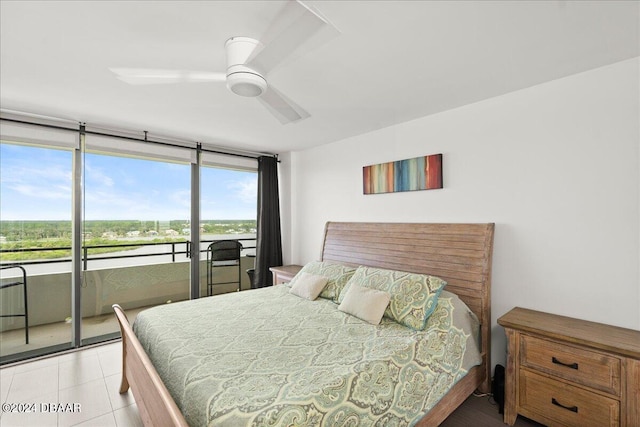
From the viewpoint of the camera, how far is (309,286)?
9.59 feet

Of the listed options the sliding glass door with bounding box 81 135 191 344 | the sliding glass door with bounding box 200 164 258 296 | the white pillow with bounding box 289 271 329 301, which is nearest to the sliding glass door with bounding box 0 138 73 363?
the sliding glass door with bounding box 81 135 191 344

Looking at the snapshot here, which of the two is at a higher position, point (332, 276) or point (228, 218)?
point (228, 218)

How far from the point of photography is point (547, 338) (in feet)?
6.33

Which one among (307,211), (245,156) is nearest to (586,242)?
(307,211)

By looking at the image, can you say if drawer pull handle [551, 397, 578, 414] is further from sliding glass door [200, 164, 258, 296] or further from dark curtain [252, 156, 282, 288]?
sliding glass door [200, 164, 258, 296]

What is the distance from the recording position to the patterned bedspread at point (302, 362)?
132 centimetres

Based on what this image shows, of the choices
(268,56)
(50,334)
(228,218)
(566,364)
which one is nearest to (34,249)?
(50,334)

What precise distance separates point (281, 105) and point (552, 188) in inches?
83.5

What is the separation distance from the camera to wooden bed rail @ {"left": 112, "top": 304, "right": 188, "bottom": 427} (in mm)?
1297

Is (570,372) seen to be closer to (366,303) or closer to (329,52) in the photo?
(366,303)

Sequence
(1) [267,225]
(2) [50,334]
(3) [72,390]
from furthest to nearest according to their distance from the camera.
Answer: (1) [267,225]
(2) [50,334]
(3) [72,390]

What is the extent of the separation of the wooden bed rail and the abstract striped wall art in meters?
2.65

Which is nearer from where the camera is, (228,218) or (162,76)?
(162,76)

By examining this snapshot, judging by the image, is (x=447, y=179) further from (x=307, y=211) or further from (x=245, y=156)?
(x=245, y=156)
